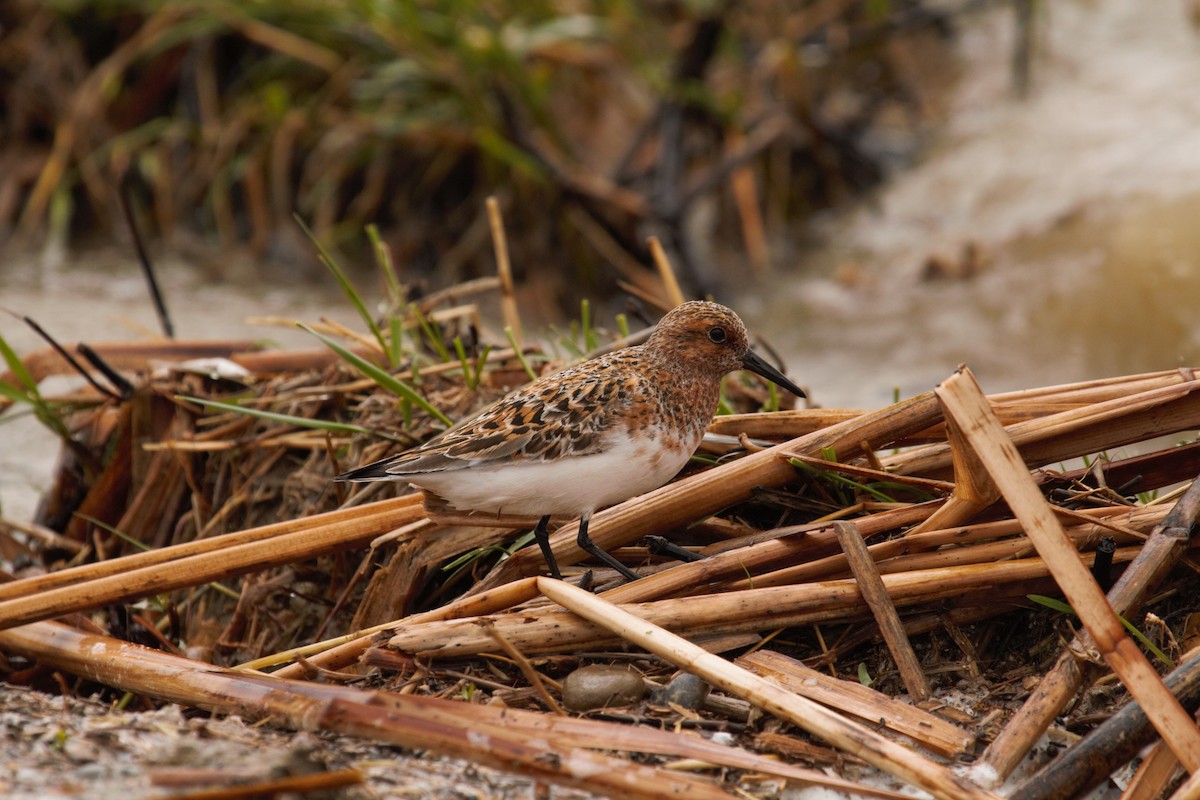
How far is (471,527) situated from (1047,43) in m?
6.21

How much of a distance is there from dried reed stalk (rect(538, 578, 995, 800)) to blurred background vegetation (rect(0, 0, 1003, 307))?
450 cm

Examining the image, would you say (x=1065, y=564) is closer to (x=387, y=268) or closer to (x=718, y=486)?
(x=718, y=486)

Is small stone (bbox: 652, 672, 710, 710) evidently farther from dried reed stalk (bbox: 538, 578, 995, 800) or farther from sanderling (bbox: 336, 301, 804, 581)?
sanderling (bbox: 336, 301, 804, 581)

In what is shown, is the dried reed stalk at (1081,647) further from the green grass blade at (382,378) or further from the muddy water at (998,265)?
the muddy water at (998,265)

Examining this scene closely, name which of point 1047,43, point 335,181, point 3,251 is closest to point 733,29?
point 1047,43

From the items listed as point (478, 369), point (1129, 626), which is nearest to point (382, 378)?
point (478, 369)

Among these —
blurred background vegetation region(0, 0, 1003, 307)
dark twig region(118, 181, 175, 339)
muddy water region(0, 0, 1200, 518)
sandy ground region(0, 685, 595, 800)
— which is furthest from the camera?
blurred background vegetation region(0, 0, 1003, 307)

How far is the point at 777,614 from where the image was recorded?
2943 millimetres

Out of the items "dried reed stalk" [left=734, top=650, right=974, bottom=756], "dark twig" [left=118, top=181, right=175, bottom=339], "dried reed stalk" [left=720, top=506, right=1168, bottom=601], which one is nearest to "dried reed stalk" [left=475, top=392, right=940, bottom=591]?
"dried reed stalk" [left=720, top=506, right=1168, bottom=601]

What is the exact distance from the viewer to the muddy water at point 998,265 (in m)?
6.08

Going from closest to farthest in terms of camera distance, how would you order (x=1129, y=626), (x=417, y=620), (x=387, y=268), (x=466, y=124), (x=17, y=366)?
(x=1129, y=626) < (x=417, y=620) < (x=17, y=366) < (x=387, y=268) < (x=466, y=124)

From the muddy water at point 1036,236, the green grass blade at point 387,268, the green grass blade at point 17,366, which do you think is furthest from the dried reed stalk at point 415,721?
the muddy water at point 1036,236

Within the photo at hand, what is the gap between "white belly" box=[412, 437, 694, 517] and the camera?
3090mm

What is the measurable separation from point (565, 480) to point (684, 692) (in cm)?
59
